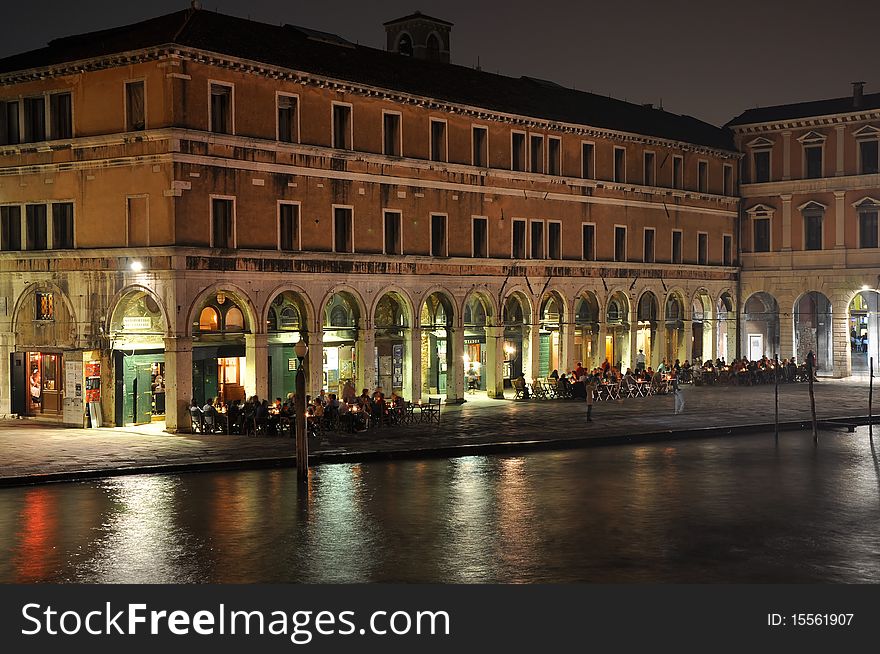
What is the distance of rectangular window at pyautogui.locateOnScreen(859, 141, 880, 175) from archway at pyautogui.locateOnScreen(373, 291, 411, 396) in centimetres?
2508

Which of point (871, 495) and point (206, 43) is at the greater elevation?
point (206, 43)

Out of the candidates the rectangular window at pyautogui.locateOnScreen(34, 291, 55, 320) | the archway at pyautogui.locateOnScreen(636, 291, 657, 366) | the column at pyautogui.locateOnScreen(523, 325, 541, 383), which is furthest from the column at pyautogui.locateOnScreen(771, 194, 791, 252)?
the rectangular window at pyautogui.locateOnScreen(34, 291, 55, 320)

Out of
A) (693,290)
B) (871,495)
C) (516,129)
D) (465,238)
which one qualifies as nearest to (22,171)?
(465,238)

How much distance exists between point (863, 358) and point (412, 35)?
35121 mm

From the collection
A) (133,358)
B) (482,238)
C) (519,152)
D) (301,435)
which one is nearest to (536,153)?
(519,152)

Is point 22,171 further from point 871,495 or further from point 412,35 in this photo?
point 871,495

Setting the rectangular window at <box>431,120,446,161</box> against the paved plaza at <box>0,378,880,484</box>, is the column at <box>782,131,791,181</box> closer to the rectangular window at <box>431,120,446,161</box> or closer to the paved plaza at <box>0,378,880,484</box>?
the paved plaza at <box>0,378,880,484</box>

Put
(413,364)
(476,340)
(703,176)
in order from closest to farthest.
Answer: (413,364), (476,340), (703,176)

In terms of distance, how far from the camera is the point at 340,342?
3712cm

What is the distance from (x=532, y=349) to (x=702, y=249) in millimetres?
13421

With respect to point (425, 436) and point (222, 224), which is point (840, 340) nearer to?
point (425, 436)

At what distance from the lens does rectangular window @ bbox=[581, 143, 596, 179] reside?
151 ft

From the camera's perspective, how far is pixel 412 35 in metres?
47.1

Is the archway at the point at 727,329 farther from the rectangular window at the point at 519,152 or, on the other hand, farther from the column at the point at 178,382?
the column at the point at 178,382
